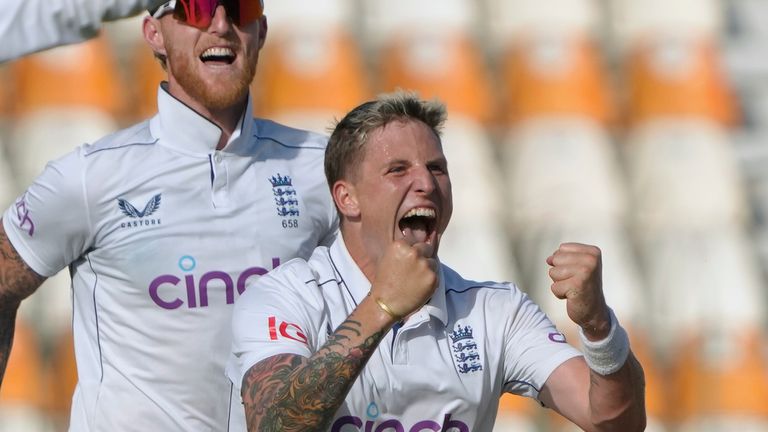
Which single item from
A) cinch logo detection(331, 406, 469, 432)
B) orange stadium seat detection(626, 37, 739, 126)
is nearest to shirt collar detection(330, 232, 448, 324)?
cinch logo detection(331, 406, 469, 432)

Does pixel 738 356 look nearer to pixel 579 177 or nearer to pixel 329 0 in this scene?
pixel 579 177

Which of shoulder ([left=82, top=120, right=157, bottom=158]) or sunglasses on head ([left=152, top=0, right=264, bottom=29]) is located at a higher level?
sunglasses on head ([left=152, top=0, right=264, bottom=29])

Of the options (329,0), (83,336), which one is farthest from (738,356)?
(83,336)

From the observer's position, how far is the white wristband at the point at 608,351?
3152 mm

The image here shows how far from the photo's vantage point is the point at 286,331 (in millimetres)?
3266

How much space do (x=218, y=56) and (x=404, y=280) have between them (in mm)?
1153

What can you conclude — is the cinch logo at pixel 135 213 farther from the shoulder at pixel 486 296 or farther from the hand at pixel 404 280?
the hand at pixel 404 280

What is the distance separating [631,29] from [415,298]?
605 cm

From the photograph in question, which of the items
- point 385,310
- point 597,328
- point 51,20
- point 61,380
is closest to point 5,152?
point 61,380

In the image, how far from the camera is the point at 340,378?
3023 millimetres

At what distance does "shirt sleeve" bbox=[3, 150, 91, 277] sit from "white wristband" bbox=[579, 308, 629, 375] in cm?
143

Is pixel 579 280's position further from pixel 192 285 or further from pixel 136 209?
pixel 136 209

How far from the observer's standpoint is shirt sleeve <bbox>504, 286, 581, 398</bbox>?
337 cm

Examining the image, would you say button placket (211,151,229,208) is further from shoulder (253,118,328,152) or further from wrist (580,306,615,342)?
wrist (580,306,615,342)
